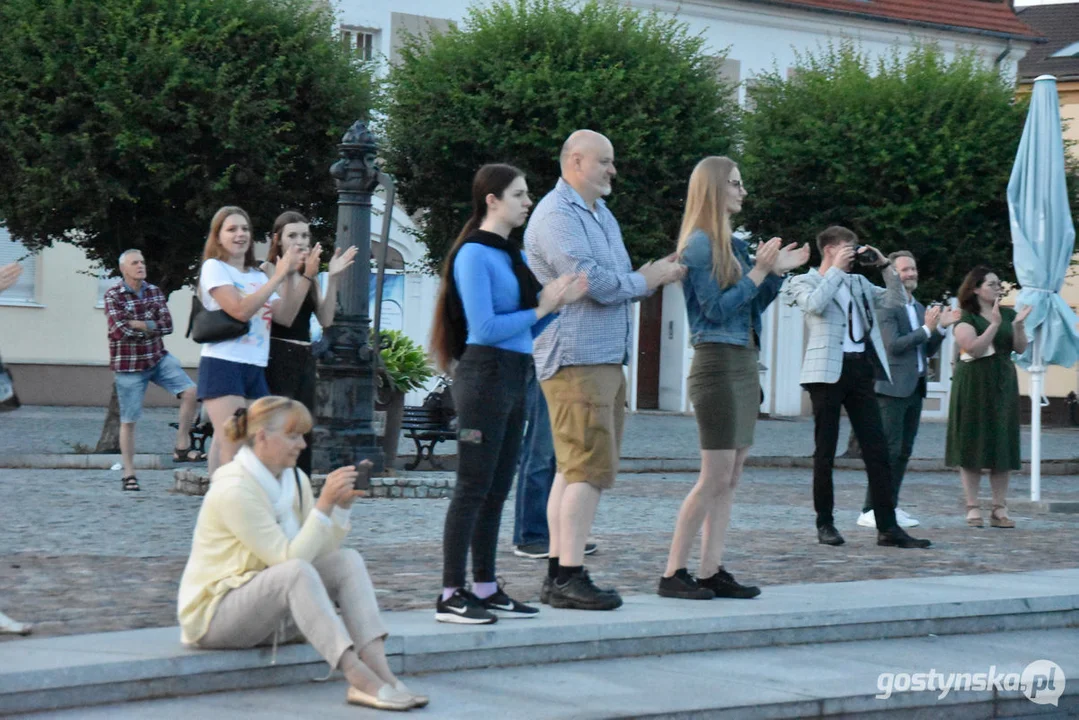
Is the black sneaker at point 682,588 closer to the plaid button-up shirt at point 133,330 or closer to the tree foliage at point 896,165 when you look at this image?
the plaid button-up shirt at point 133,330

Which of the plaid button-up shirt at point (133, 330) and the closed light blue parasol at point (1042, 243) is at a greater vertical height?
the closed light blue parasol at point (1042, 243)

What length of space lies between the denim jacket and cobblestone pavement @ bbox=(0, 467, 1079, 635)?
1.24 meters

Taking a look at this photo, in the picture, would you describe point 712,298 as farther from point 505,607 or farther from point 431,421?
point 431,421

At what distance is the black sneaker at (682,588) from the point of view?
7.06 metres

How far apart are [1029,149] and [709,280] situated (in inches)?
269

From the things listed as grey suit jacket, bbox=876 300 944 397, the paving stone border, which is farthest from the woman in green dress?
the paving stone border

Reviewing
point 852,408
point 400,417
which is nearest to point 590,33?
point 400,417

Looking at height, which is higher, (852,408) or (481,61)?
(481,61)

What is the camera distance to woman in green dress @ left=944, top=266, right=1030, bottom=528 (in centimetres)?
1120

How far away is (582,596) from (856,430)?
341 cm

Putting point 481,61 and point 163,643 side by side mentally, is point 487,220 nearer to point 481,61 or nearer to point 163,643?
point 163,643

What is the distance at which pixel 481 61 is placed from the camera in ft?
67.9

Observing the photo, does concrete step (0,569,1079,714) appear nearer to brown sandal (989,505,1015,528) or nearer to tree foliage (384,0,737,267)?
brown sandal (989,505,1015,528)

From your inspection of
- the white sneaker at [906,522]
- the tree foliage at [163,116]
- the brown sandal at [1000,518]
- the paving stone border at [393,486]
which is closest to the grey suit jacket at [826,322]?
the white sneaker at [906,522]
